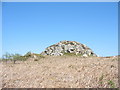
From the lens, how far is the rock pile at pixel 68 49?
2881 centimetres

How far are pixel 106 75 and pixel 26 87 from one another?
4394mm

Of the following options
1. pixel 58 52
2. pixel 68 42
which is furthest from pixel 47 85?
pixel 68 42

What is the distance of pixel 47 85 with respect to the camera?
11.7 m

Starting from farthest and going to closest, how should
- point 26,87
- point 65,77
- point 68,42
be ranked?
point 68,42 → point 65,77 → point 26,87

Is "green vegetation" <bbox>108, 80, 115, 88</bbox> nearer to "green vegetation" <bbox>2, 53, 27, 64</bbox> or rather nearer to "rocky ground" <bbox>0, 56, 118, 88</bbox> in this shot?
"rocky ground" <bbox>0, 56, 118, 88</bbox>

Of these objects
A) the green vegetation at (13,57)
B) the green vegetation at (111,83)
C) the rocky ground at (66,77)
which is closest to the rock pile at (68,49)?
the green vegetation at (13,57)

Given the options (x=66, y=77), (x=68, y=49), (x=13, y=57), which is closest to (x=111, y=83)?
(x=66, y=77)

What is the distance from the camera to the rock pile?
28.8m

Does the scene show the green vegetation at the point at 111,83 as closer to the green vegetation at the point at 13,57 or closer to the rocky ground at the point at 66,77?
the rocky ground at the point at 66,77

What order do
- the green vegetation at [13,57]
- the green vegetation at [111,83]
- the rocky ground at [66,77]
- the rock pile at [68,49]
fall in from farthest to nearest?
A: the rock pile at [68,49] → the green vegetation at [13,57] → the rocky ground at [66,77] → the green vegetation at [111,83]

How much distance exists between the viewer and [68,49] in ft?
96.2

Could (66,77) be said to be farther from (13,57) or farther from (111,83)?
(13,57)

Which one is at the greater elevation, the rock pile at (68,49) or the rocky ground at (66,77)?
the rock pile at (68,49)

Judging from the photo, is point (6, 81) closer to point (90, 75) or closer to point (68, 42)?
point (90, 75)
